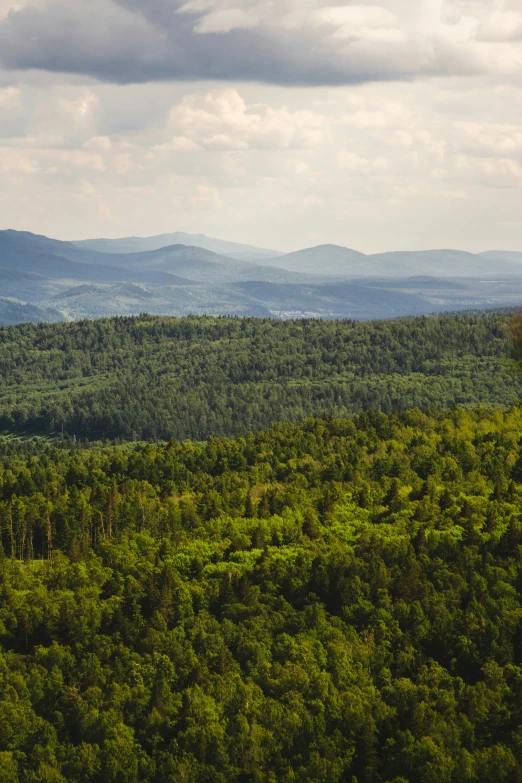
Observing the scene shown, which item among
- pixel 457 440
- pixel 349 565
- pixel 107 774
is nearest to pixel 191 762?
pixel 107 774

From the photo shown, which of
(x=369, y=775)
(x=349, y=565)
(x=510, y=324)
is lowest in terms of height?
(x=369, y=775)

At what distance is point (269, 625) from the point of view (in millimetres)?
110688

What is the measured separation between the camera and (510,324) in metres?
41.2

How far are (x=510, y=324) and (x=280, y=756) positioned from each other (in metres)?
58.1

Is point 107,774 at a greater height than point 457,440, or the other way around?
point 457,440

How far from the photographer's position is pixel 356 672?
100000mm

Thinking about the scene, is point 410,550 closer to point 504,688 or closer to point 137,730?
point 504,688

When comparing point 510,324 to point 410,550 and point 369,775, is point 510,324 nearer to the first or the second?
point 369,775

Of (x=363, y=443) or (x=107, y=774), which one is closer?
(x=107, y=774)

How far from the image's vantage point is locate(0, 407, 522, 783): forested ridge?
89.0 m

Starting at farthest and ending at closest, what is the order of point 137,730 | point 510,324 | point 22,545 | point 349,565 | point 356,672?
point 22,545 → point 349,565 → point 356,672 → point 137,730 → point 510,324

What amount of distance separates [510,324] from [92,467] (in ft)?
497

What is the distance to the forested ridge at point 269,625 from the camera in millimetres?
89000

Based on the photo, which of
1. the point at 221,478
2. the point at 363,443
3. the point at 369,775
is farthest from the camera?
the point at 363,443
